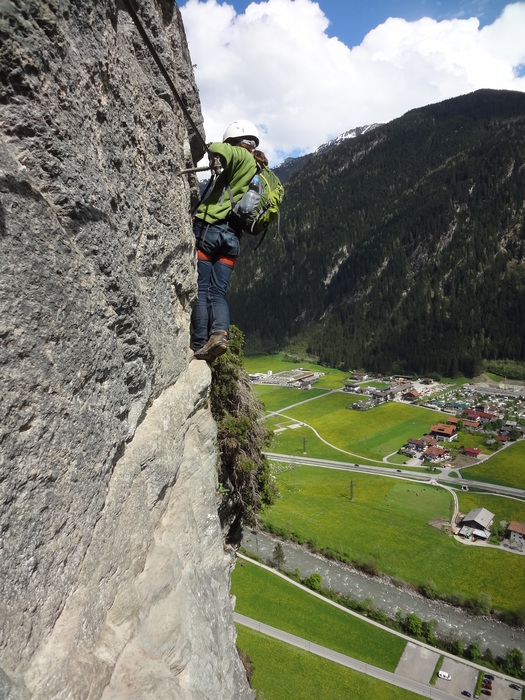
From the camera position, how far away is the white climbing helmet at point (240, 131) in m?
6.90

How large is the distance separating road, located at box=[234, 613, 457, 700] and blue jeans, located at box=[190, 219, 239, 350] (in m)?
32.4

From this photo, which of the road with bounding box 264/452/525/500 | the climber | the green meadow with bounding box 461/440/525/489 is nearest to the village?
the green meadow with bounding box 461/440/525/489

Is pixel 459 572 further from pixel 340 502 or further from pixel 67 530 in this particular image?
pixel 67 530

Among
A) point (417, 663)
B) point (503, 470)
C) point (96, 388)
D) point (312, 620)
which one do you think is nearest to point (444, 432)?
point (503, 470)

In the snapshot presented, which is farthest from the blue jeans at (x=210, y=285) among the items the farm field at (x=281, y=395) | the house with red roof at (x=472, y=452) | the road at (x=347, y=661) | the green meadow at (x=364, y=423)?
the farm field at (x=281, y=395)

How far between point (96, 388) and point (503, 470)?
75760 mm

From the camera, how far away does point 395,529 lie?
50.1m

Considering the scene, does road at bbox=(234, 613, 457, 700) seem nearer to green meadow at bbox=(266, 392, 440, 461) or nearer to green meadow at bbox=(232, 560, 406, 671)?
green meadow at bbox=(232, 560, 406, 671)

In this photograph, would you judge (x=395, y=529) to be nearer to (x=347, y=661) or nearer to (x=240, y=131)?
(x=347, y=661)

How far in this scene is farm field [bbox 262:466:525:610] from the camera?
4188 cm

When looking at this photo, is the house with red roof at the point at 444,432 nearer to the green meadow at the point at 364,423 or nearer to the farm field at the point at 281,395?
the green meadow at the point at 364,423

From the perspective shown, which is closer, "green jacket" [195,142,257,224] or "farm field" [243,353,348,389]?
"green jacket" [195,142,257,224]

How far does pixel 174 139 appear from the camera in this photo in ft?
21.2

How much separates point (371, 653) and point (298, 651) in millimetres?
5480
